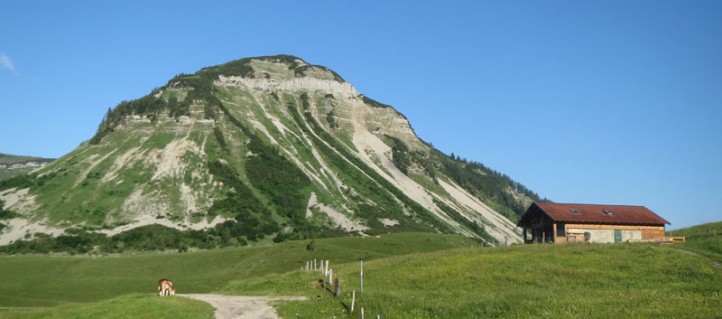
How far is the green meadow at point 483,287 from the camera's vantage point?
2925 cm

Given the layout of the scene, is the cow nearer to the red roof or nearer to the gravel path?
the gravel path

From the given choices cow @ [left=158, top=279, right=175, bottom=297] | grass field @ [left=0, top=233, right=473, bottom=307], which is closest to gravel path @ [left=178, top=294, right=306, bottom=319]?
cow @ [left=158, top=279, right=175, bottom=297]

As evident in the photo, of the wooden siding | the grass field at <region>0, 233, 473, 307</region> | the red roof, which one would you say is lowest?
the grass field at <region>0, 233, 473, 307</region>

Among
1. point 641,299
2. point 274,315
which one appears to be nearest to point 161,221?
point 274,315

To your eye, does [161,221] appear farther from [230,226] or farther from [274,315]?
[274,315]

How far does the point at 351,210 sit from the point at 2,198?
337 ft

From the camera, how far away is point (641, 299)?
1190 inches

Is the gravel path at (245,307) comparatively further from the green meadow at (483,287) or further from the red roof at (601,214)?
the red roof at (601,214)

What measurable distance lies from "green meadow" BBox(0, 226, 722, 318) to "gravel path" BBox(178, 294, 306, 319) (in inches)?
33.8

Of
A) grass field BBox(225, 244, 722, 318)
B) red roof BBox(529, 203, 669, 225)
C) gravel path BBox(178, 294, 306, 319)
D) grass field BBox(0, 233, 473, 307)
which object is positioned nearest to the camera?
grass field BBox(225, 244, 722, 318)

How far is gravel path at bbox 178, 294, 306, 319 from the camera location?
108 feet

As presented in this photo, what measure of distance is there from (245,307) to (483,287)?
1671cm

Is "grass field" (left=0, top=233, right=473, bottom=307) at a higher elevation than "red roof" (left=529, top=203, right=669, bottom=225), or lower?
lower

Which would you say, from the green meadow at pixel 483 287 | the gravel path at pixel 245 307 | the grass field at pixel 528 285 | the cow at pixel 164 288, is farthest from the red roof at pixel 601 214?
the cow at pixel 164 288
